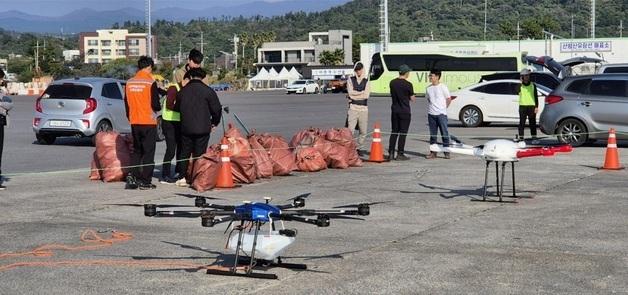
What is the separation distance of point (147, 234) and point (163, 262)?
155cm

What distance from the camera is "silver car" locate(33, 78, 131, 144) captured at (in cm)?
2088

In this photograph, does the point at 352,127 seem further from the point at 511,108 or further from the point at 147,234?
the point at 511,108

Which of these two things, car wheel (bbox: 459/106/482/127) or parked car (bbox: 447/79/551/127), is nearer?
parked car (bbox: 447/79/551/127)

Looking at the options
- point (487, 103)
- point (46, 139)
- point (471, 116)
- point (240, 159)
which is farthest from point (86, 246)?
point (471, 116)

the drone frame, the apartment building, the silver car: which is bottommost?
the drone frame

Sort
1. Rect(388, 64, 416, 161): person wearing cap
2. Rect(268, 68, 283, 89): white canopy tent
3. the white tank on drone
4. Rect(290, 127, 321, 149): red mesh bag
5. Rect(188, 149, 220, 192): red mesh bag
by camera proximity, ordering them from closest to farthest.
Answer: the white tank on drone < Rect(188, 149, 220, 192): red mesh bag < Rect(290, 127, 321, 149): red mesh bag < Rect(388, 64, 416, 161): person wearing cap < Rect(268, 68, 283, 89): white canopy tent

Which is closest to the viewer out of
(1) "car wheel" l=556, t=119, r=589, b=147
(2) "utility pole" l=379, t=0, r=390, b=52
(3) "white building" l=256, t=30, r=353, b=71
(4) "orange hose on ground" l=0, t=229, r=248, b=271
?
(4) "orange hose on ground" l=0, t=229, r=248, b=271

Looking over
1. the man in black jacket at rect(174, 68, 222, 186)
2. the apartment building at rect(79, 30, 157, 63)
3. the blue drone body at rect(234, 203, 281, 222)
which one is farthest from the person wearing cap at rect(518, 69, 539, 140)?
the apartment building at rect(79, 30, 157, 63)

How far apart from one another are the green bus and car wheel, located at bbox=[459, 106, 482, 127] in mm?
32607

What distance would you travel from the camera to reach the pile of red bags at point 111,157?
13922mm

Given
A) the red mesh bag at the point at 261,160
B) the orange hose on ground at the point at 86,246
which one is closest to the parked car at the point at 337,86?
the red mesh bag at the point at 261,160

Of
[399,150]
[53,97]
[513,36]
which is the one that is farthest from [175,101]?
[513,36]

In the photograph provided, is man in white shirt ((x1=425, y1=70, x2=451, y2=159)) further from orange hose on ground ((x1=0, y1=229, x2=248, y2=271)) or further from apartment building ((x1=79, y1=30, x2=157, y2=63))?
apartment building ((x1=79, y1=30, x2=157, y2=63))

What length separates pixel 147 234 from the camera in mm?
9461
